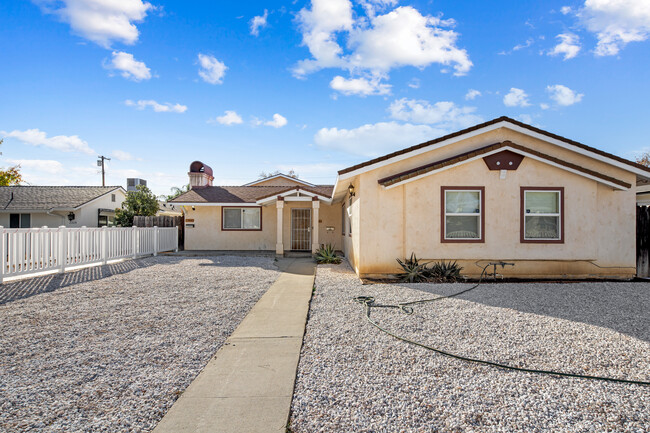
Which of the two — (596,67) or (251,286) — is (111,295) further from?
(596,67)

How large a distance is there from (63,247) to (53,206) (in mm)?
15341

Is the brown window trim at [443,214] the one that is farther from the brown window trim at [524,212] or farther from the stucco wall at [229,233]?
the stucco wall at [229,233]

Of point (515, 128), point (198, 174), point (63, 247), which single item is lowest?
point (63, 247)

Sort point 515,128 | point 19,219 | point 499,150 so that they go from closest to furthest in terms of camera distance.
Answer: point 499,150, point 515,128, point 19,219

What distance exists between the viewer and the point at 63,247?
10039 mm

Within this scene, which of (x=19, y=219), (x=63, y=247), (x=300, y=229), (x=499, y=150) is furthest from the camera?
(x=19, y=219)

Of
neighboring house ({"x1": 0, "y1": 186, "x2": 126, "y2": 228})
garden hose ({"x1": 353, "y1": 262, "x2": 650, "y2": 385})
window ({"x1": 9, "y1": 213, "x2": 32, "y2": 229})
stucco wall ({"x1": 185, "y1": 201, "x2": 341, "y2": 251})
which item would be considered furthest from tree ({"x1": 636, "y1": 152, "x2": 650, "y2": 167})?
window ({"x1": 9, "y1": 213, "x2": 32, "y2": 229})

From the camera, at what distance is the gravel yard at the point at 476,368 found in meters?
2.68

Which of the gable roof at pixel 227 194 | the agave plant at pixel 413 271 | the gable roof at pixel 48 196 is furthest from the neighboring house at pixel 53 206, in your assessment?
the agave plant at pixel 413 271

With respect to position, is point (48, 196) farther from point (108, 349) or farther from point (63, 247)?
point (108, 349)

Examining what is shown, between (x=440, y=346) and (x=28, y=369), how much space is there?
4.47m

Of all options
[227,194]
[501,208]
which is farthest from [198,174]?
[501,208]

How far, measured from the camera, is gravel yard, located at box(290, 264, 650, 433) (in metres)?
2.68

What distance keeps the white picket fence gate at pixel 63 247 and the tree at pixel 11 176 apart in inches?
1038
